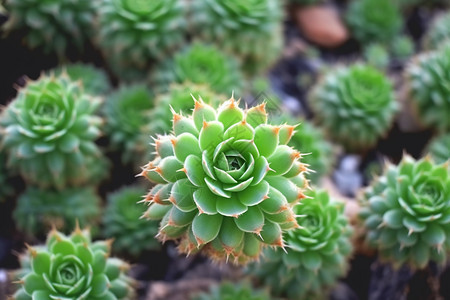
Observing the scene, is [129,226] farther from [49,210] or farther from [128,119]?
[128,119]

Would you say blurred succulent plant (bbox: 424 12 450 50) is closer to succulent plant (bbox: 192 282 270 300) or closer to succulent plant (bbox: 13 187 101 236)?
succulent plant (bbox: 192 282 270 300)

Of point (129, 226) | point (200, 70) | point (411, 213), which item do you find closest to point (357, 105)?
point (200, 70)

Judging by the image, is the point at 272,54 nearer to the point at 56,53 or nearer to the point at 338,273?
the point at 56,53

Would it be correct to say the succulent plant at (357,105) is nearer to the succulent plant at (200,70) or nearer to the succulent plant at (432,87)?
the succulent plant at (432,87)

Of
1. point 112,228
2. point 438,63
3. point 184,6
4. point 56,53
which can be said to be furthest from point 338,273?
point 56,53

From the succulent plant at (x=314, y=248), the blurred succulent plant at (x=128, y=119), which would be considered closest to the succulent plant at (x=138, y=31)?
the blurred succulent plant at (x=128, y=119)

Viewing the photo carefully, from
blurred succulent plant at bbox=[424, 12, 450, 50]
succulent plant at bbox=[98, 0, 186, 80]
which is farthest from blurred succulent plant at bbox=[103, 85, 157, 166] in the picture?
blurred succulent plant at bbox=[424, 12, 450, 50]
